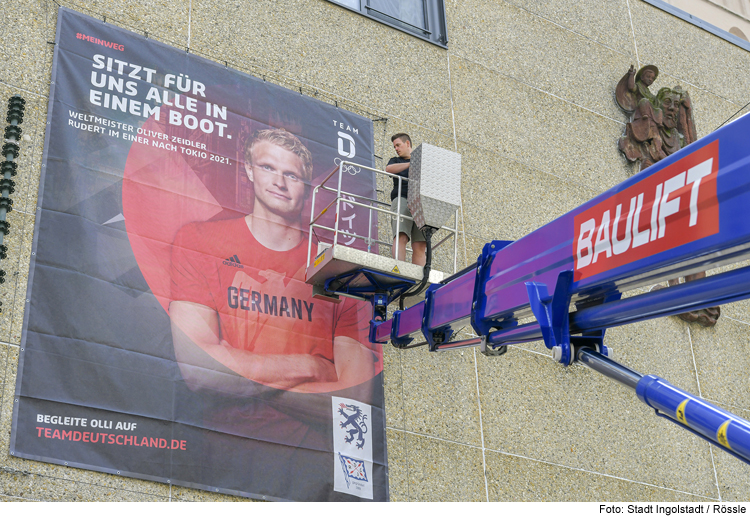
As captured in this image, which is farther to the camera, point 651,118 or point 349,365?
point 651,118

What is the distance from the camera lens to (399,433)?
699cm

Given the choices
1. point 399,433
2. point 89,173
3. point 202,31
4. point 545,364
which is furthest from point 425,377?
point 202,31

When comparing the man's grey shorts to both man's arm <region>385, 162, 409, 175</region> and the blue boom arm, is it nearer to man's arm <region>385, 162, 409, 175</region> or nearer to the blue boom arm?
man's arm <region>385, 162, 409, 175</region>

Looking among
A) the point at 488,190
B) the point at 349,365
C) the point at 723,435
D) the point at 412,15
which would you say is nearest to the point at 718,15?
the point at 412,15

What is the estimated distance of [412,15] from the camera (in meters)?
9.39

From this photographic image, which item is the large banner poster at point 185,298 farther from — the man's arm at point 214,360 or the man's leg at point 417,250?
the man's leg at point 417,250

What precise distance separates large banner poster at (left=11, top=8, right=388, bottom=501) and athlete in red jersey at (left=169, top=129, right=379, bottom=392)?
0.05 ft

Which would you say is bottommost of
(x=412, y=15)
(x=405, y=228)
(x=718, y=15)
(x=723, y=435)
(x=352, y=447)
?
(x=723, y=435)

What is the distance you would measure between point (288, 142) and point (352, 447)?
3184 millimetres

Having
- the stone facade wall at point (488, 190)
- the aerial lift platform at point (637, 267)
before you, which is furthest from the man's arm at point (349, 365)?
the aerial lift platform at point (637, 267)

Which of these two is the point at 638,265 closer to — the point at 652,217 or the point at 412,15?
the point at 652,217

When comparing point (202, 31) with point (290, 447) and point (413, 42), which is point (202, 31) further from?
point (290, 447)

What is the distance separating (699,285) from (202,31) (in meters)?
6.14

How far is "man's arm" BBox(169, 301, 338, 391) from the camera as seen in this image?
6.32 meters
